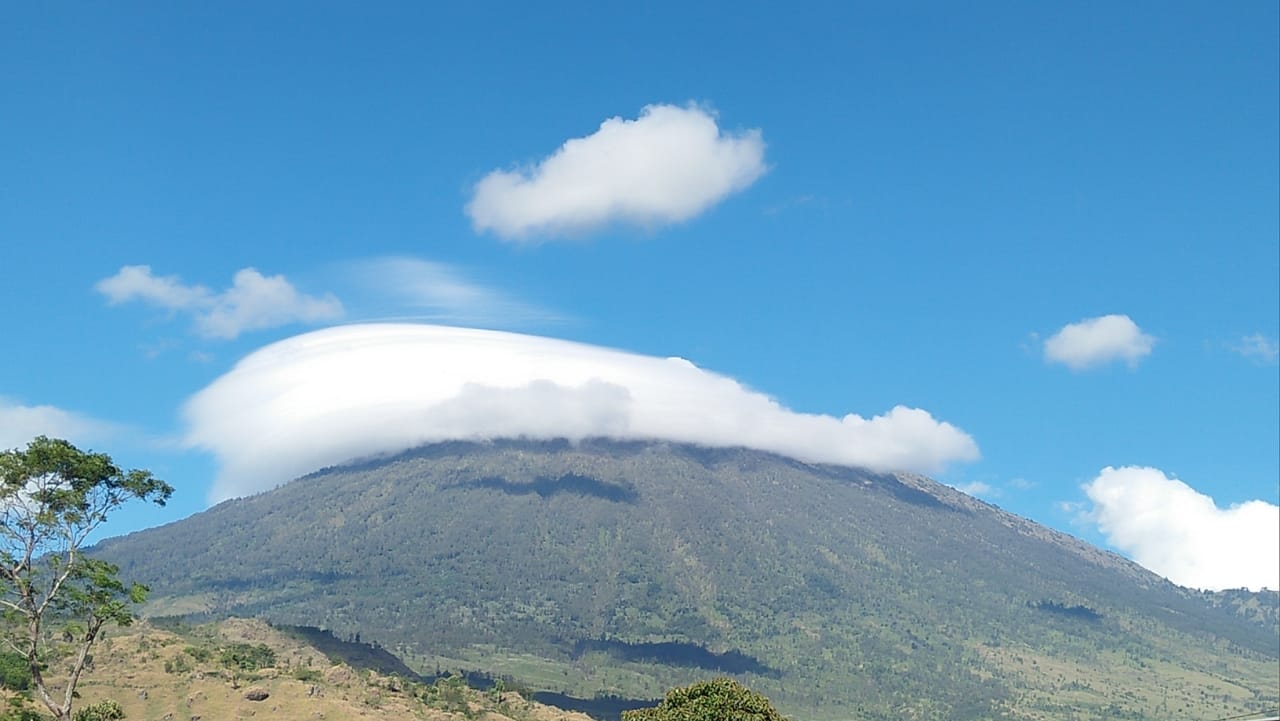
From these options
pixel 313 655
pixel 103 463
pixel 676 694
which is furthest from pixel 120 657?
pixel 676 694

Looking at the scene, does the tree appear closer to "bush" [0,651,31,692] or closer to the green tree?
the green tree

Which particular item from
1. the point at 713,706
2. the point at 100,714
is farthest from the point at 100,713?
the point at 713,706

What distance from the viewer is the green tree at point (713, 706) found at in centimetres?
6294

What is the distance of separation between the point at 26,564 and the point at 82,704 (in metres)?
72.9

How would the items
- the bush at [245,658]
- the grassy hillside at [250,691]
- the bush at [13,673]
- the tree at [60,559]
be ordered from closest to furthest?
1. the tree at [60,559]
2. the bush at [13,673]
3. the grassy hillside at [250,691]
4. the bush at [245,658]

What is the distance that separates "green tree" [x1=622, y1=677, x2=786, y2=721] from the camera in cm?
6294

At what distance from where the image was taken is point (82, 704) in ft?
387

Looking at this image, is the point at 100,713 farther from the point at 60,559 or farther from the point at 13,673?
the point at 13,673

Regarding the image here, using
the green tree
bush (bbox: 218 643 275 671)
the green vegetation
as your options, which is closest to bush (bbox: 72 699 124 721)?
the green vegetation

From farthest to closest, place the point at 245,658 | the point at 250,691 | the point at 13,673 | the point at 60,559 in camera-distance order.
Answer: the point at 245,658, the point at 250,691, the point at 13,673, the point at 60,559

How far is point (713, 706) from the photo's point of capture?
209 feet

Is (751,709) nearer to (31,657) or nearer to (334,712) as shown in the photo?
(31,657)

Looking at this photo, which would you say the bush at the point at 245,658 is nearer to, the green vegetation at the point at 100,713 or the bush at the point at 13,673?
the bush at the point at 13,673

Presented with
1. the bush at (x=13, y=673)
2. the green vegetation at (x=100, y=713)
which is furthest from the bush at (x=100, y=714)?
the bush at (x=13, y=673)
